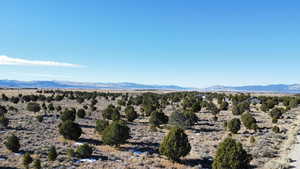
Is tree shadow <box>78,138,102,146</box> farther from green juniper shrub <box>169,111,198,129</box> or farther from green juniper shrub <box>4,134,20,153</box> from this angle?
green juniper shrub <box>169,111,198,129</box>

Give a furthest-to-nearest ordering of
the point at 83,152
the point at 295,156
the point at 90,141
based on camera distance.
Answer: the point at 90,141, the point at 295,156, the point at 83,152

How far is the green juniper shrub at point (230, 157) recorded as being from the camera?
24.4 m

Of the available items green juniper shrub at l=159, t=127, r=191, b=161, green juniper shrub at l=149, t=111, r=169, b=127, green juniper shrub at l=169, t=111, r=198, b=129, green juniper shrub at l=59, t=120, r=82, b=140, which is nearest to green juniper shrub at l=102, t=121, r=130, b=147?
green juniper shrub at l=59, t=120, r=82, b=140

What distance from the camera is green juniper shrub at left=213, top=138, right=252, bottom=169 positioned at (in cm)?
2439

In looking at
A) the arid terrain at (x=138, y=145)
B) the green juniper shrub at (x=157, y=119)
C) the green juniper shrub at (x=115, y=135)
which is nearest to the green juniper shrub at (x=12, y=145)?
the arid terrain at (x=138, y=145)

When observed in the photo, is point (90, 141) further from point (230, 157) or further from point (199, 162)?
point (230, 157)

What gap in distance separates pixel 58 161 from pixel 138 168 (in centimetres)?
740

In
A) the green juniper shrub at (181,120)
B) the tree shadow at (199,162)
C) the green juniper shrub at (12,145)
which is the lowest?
the tree shadow at (199,162)

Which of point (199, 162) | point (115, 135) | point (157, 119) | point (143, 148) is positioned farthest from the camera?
point (157, 119)

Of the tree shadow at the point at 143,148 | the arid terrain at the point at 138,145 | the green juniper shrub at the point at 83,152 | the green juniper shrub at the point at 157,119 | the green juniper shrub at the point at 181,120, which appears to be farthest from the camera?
the green juniper shrub at the point at 181,120

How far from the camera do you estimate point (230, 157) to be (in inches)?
963

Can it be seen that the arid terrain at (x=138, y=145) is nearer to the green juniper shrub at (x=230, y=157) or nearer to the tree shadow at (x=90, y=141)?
the tree shadow at (x=90, y=141)

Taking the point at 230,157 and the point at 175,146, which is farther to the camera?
the point at 175,146

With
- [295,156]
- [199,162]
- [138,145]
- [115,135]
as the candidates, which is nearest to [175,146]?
[199,162]
